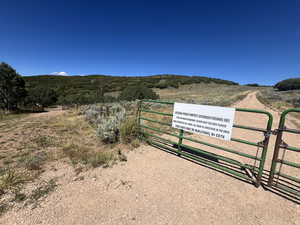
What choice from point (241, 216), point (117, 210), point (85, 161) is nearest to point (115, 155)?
point (85, 161)

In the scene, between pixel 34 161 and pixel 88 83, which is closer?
pixel 34 161

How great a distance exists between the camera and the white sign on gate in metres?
2.73

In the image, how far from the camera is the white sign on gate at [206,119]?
107 inches

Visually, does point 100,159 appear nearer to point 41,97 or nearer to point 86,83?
point 41,97

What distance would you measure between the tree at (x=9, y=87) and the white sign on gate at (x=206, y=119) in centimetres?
2723

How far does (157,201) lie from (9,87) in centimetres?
2814

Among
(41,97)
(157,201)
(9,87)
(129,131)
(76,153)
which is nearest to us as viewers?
(157,201)

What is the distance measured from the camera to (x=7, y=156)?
3699 mm

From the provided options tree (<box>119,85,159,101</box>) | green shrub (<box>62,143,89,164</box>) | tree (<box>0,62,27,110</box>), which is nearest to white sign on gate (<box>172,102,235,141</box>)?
green shrub (<box>62,143,89,164</box>)

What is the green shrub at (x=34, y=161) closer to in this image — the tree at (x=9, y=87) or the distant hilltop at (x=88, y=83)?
the tree at (x=9, y=87)

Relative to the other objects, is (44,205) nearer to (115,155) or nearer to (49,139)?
(115,155)

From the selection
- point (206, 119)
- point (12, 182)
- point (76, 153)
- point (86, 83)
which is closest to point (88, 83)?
point (86, 83)

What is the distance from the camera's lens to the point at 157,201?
2150mm

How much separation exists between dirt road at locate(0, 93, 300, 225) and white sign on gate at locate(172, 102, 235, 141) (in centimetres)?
97
